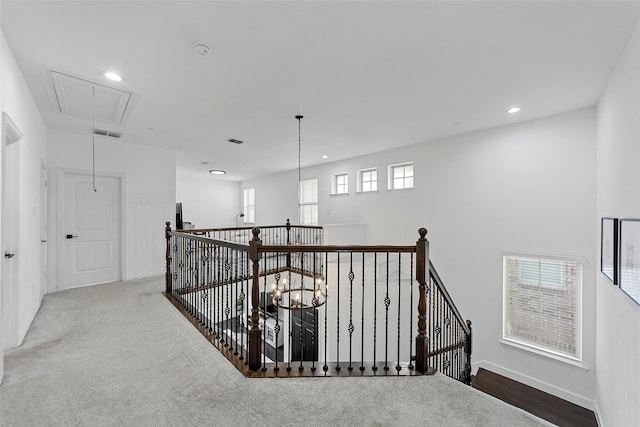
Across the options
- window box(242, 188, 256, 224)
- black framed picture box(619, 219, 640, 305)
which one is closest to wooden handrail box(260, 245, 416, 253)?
black framed picture box(619, 219, 640, 305)

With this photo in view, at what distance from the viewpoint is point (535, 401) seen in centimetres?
426

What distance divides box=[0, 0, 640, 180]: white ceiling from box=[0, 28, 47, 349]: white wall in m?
0.21

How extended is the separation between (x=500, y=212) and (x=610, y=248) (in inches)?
78.9

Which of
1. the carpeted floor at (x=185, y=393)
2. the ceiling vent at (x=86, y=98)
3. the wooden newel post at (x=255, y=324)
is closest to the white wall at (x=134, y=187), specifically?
the ceiling vent at (x=86, y=98)

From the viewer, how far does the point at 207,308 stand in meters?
3.12

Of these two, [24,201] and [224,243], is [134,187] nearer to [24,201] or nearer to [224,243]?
[24,201]

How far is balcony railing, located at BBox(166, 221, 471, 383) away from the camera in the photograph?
2.30m

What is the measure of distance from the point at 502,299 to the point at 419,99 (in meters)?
3.70

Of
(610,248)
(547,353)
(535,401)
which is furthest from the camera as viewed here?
(547,353)

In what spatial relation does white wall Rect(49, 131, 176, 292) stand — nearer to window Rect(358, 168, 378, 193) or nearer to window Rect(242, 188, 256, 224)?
window Rect(358, 168, 378, 193)

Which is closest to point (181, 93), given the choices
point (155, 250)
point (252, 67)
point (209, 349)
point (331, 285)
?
point (252, 67)

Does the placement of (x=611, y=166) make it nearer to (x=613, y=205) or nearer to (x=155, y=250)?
(x=613, y=205)

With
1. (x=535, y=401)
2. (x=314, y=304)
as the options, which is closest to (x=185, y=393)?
(x=314, y=304)

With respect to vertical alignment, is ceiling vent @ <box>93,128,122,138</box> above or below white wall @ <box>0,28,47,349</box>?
above
